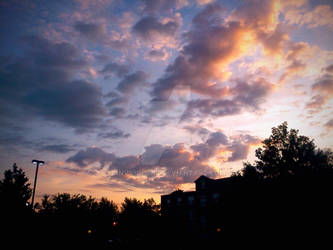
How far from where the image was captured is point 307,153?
2931 centimetres

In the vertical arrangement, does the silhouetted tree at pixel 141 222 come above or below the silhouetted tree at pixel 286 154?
below

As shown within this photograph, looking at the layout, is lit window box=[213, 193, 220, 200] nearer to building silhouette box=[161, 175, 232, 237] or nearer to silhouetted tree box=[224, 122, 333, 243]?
building silhouette box=[161, 175, 232, 237]

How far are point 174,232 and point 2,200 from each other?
2453 cm

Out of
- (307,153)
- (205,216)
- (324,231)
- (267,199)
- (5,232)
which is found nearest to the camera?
(5,232)

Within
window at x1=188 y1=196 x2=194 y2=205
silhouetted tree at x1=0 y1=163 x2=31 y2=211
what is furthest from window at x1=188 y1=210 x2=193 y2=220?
silhouetted tree at x1=0 y1=163 x2=31 y2=211

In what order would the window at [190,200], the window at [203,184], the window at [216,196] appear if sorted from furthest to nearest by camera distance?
the window at [190,200] → the window at [203,184] → the window at [216,196]

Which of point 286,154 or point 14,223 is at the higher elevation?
point 286,154

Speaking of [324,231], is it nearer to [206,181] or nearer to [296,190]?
[296,190]

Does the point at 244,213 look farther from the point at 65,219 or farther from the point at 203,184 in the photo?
the point at 203,184

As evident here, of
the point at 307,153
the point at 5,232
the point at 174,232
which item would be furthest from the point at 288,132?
the point at 5,232

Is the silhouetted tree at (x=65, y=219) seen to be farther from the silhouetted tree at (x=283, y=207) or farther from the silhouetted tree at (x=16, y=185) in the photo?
the silhouetted tree at (x=283, y=207)

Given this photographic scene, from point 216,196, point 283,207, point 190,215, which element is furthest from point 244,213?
point 190,215

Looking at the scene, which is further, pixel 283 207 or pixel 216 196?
pixel 216 196

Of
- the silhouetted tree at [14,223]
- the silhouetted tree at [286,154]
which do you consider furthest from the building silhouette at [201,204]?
the silhouetted tree at [14,223]
